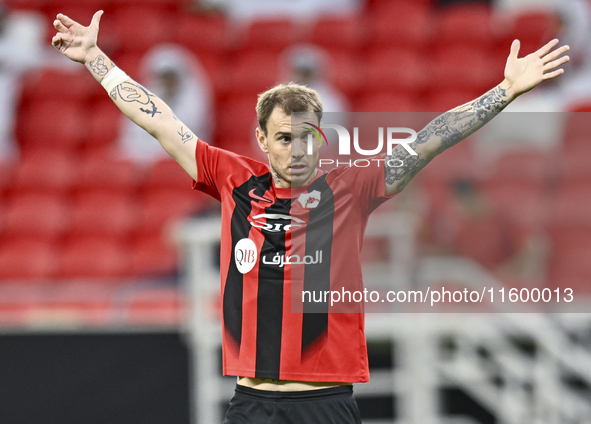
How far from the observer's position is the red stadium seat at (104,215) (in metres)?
7.24

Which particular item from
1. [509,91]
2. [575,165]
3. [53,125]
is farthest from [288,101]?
[53,125]

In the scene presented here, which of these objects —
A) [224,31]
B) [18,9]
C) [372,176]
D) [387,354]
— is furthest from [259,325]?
[18,9]

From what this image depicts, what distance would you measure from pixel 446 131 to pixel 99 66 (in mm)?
1422

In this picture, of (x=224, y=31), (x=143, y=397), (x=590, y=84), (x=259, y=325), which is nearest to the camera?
(x=259, y=325)

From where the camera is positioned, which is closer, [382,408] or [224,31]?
[382,408]

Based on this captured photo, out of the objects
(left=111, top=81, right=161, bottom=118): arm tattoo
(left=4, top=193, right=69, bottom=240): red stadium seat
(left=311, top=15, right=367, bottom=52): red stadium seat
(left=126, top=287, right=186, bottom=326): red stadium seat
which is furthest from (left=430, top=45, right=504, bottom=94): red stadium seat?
(left=111, top=81, right=161, bottom=118): arm tattoo

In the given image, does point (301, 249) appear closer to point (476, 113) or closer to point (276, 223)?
point (276, 223)

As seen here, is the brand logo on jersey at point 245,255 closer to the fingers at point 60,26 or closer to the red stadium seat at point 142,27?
the fingers at point 60,26

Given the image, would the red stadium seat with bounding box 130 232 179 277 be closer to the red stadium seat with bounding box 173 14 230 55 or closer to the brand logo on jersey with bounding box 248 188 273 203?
the red stadium seat with bounding box 173 14 230 55

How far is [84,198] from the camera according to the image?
755cm

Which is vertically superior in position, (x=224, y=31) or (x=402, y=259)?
(x=224, y=31)

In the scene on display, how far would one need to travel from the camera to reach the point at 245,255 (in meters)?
2.93

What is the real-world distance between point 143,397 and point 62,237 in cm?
212

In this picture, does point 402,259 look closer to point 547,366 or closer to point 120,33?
point 547,366
